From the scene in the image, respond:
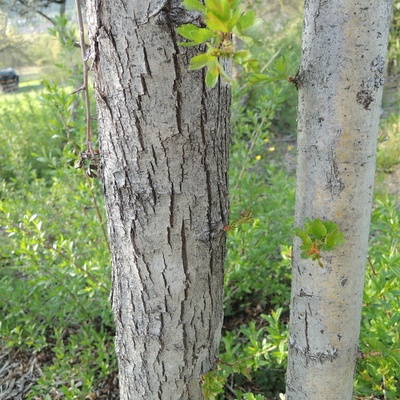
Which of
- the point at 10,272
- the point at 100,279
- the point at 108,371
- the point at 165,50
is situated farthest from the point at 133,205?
the point at 10,272

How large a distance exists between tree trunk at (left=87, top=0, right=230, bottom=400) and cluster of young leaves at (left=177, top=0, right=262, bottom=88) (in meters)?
0.19

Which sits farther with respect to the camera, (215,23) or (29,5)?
(29,5)

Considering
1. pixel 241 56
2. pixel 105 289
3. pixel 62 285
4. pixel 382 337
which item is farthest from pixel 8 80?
pixel 241 56

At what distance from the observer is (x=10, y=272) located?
103 inches

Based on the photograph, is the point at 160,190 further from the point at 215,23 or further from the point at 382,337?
the point at 382,337

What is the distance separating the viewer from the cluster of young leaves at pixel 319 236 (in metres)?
0.79

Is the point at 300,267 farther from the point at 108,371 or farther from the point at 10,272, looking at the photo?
the point at 10,272

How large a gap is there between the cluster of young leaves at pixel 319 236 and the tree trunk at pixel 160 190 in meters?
0.23

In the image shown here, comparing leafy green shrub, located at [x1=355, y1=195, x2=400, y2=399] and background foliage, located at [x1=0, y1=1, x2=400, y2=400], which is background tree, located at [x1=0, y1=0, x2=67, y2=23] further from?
leafy green shrub, located at [x1=355, y1=195, x2=400, y2=399]

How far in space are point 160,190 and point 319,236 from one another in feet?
1.11

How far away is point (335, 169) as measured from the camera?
80 centimetres

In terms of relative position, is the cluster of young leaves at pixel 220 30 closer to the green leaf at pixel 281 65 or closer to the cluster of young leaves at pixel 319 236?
the green leaf at pixel 281 65

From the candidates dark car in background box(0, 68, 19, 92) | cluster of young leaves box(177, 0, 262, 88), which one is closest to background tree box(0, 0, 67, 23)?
dark car in background box(0, 68, 19, 92)

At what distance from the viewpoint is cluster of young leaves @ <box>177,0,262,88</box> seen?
553 millimetres
